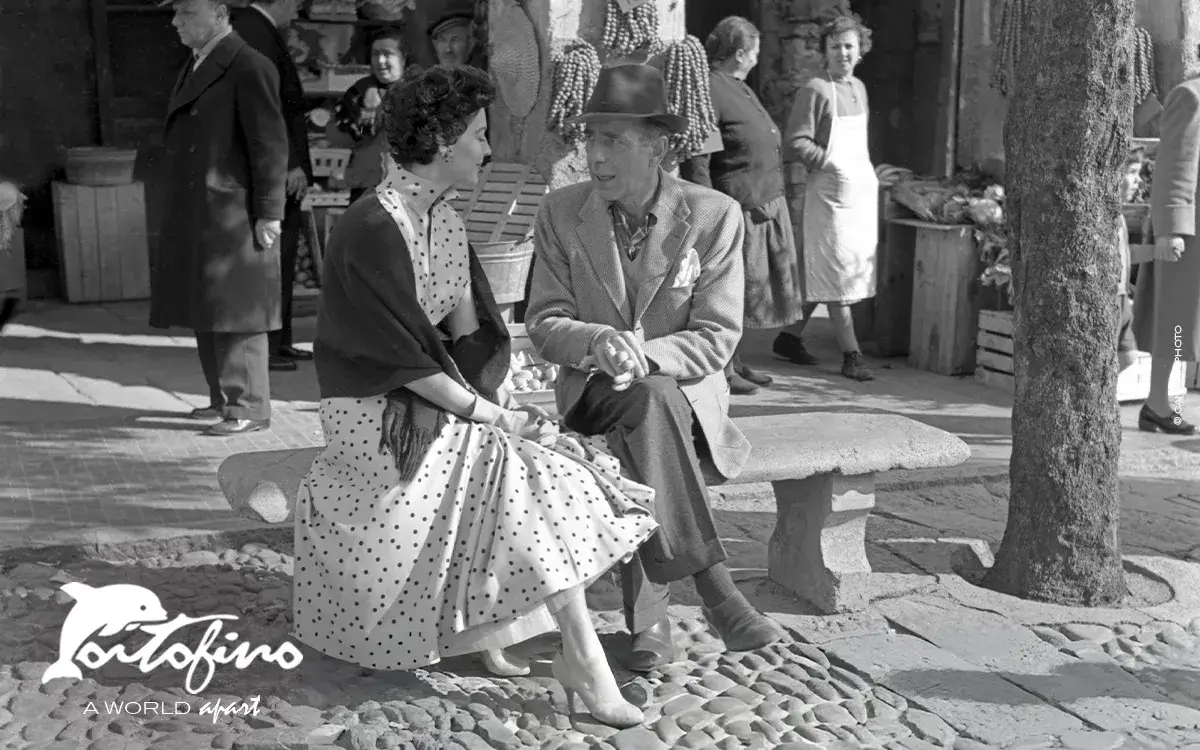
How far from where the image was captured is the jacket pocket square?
4.37 metres

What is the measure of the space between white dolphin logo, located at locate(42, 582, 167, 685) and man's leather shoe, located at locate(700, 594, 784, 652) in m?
1.65

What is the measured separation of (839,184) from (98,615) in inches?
198

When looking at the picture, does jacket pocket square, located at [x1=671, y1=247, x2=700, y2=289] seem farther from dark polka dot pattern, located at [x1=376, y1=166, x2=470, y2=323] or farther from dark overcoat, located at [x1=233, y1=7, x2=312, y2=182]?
dark overcoat, located at [x1=233, y1=7, x2=312, y2=182]

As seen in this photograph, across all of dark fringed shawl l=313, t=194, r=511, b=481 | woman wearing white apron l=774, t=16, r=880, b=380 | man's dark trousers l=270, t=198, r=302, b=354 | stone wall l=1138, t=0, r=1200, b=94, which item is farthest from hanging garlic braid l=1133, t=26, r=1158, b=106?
dark fringed shawl l=313, t=194, r=511, b=481

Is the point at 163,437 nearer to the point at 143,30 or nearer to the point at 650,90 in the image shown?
the point at 650,90

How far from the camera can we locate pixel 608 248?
442 cm

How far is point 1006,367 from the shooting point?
26.0 ft

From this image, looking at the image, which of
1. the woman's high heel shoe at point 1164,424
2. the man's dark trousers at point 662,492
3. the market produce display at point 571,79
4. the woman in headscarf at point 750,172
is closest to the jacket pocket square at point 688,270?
the man's dark trousers at point 662,492

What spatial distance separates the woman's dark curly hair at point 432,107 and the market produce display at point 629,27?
3.20m

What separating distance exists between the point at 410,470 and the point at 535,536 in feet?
1.20

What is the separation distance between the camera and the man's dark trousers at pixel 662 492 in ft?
13.3

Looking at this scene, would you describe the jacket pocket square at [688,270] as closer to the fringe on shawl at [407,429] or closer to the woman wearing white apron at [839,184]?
the fringe on shawl at [407,429]

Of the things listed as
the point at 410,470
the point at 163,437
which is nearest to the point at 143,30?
the point at 163,437

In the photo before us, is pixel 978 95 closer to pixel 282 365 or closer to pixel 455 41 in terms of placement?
pixel 455 41
